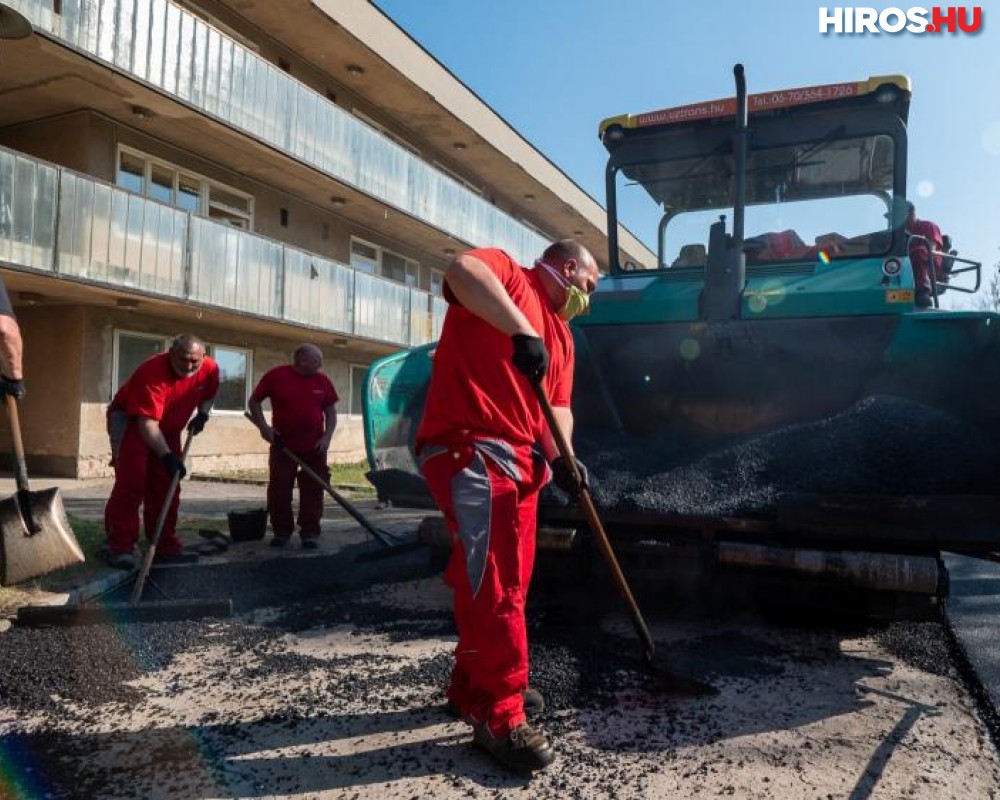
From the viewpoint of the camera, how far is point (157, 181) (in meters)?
11.1

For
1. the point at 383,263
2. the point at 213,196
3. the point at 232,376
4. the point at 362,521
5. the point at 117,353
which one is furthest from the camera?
the point at 383,263

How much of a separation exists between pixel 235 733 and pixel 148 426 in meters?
2.95

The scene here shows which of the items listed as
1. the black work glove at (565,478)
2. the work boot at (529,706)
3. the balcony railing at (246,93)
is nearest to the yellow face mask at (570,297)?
the black work glove at (565,478)

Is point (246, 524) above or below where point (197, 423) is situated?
below

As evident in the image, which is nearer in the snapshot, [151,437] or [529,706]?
[529,706]

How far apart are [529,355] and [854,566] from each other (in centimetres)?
175

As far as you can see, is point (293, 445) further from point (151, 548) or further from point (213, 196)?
point (213, 196)

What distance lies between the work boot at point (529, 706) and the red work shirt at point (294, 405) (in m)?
3.58

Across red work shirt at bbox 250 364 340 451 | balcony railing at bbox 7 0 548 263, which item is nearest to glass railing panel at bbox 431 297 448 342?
balcony railing at bbox 7 0 548 263

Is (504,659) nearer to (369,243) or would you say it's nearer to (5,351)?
(5,351)

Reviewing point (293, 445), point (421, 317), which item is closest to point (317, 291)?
point (421, 317)

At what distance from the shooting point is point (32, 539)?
13.0 ft

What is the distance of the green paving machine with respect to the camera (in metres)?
3.12

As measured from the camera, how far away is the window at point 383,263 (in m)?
16.0
